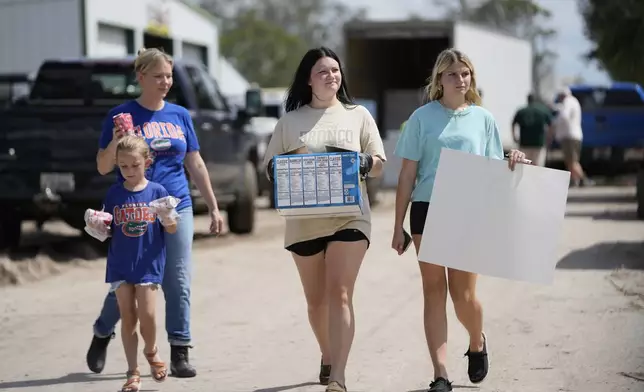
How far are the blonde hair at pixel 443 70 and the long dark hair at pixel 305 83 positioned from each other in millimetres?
439

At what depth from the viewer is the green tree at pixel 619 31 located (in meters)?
26.9

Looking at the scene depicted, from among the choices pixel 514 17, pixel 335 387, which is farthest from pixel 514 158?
pixel 514 17

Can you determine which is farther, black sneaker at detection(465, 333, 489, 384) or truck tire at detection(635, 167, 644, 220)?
truck tire at detection(635, 167, 644, 220)

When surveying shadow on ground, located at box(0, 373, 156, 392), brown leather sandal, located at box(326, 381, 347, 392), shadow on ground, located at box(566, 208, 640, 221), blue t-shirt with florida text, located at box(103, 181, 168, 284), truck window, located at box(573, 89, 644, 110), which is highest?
blue t-shirt with florida text, located at box(103, 181, 168, 284)

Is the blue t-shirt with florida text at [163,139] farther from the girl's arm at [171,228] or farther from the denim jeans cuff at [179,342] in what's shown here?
the denim jeans cuff at [179,342]

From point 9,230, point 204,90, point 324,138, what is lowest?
point 9,230

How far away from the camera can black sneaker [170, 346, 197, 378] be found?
7.65 metres

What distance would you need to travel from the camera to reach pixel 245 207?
1570 centimetres

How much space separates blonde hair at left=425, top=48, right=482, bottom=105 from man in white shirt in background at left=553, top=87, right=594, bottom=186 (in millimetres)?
17643

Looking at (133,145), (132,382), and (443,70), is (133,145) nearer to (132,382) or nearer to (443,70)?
(132,382)

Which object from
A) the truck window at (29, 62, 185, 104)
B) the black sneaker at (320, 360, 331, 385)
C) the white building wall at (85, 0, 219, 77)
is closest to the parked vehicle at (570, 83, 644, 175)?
the white building wall at (85, 0, 219, 77)

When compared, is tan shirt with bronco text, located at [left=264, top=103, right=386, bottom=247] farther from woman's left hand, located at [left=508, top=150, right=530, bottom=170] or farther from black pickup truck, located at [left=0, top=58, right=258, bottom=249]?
Result: black pickup truck, located at [left=0, top=58, right=258, bottom=249]

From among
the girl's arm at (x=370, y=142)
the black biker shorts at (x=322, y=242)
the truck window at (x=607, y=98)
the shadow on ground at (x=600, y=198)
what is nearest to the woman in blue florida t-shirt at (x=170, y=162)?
the black biker shorts at (x=322, y=242)

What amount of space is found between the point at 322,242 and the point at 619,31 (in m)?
21.7
